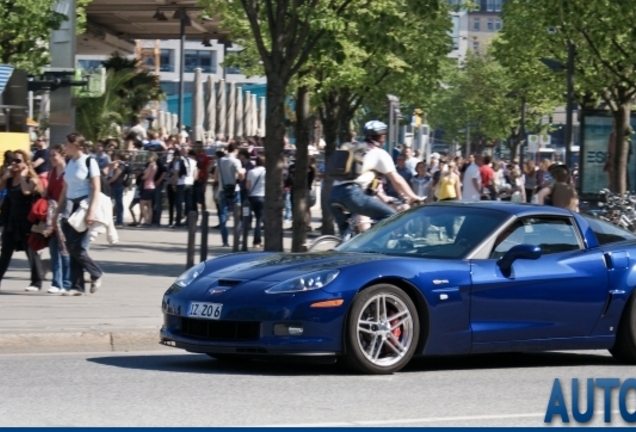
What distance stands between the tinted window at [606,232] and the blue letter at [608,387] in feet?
4.46

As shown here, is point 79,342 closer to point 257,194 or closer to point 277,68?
point 277,68

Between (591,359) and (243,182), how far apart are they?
1715 cm

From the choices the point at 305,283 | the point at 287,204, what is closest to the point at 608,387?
the point at 305,283

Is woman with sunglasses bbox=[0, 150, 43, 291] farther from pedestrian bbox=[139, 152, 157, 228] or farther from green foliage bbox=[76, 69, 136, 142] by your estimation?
green foliage bbox=[76, 69, 136, 142]

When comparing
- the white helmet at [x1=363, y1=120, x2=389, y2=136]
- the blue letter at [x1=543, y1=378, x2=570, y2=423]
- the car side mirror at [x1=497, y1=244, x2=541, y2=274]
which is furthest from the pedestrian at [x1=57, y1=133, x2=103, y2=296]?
the blue letter at [x1=543, y1=378, x2=570, y2=423]

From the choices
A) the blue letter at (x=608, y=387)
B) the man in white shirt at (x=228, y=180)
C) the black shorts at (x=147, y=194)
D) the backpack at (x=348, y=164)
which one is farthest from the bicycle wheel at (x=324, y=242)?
the black shorts at (x=147, y=194)

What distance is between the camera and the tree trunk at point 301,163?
2326 centimetres

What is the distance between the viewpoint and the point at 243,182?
2878 cm

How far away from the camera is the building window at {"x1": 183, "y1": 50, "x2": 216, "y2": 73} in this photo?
13288 cm

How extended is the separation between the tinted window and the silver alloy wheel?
210cm

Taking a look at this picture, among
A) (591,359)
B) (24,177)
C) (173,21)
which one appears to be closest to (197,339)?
(591,359)

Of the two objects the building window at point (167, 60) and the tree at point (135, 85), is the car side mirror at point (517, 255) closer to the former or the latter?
the tree at point (135, 85)

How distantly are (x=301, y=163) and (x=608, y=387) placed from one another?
58.1 feet

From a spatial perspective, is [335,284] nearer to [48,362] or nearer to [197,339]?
[197,339]
